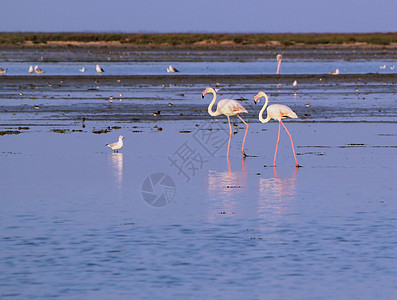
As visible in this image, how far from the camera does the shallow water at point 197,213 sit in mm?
7930

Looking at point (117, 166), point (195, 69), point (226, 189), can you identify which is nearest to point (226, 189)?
point (226, 189)

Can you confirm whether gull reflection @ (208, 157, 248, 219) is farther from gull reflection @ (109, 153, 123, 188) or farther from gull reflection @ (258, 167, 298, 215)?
gull reflection @ (109, 153, 123, 188)

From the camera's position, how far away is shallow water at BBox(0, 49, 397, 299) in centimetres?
793

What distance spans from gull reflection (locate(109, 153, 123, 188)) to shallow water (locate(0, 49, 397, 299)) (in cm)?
3

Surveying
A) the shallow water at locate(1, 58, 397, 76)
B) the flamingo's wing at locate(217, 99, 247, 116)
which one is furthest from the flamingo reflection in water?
the shallow water at locate(1, 58, 397, 76)

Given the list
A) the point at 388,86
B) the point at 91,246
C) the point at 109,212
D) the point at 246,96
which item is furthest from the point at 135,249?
the point at 388,86

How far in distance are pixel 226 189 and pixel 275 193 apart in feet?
2.51

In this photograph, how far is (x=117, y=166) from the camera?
15.0 metres

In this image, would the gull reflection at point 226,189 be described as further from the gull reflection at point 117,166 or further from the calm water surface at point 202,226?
the gull reflection at point 117,166

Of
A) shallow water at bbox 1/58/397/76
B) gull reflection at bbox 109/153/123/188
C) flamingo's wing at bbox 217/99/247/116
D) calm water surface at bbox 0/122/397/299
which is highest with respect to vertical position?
shallow water at bbox 1/58/397/76

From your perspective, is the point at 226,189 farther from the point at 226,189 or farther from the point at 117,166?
the point at 117,166

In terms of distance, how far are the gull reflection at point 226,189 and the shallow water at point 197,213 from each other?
0.10ft

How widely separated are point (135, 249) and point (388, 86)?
97.5 ft

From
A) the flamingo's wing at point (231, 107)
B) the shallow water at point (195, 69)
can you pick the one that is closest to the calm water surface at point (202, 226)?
the flamingo's wing at point (231, 107)
